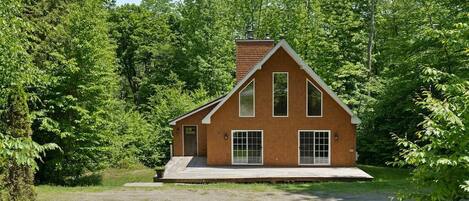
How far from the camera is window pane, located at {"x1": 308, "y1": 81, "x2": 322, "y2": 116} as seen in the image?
20938 millimetres

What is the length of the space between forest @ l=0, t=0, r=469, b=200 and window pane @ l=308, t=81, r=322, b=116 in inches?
140

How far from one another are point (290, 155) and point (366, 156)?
705 centimetres

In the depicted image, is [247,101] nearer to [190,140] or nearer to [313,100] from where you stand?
[313,100]

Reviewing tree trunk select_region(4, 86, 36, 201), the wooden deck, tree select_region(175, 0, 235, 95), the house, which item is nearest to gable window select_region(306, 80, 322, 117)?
the house

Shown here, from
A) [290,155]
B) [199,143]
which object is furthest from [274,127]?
[199,143]

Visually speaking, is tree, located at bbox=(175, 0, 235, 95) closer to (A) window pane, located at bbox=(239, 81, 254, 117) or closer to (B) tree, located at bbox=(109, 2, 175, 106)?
(B) tree, located at bbox=(109, 2, 175, 106)

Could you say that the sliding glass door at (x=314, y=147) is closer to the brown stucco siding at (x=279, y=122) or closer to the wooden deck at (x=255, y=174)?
the brown stucco siding at (x=279, y=122)

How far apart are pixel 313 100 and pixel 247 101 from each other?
9.34ft

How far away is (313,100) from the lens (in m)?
21.0

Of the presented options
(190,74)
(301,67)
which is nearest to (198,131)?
(301,67)

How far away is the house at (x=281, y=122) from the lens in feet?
68.0

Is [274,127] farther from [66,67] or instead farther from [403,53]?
[66,67]

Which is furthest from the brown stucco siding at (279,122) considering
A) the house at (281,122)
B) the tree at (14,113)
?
the tree at (14,113)

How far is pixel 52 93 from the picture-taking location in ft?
68.7
